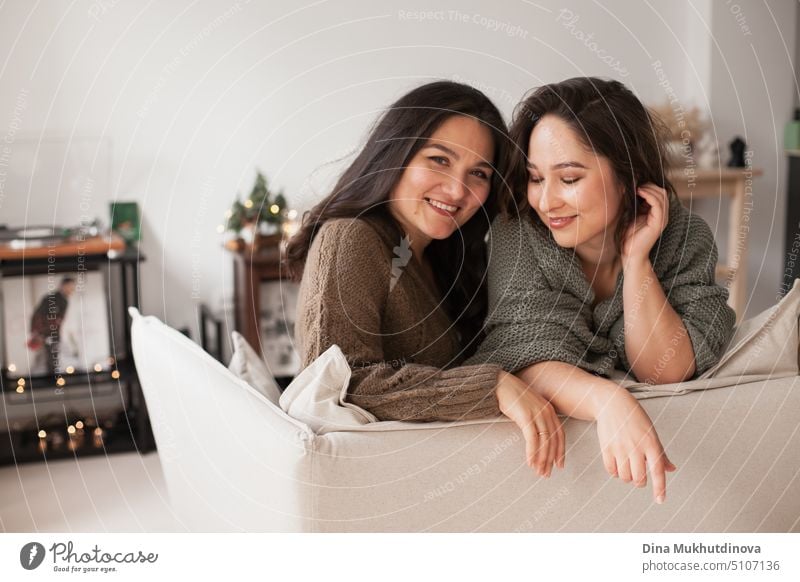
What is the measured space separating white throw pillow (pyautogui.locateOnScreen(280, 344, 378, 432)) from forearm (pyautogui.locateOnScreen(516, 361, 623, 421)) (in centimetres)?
20

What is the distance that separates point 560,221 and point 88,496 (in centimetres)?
134

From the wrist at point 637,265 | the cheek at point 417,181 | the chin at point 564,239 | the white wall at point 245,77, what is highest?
the white wall at point 245,77

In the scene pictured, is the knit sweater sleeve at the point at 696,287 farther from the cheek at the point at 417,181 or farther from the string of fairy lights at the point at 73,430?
the string of fairy lights at the point at 73,430

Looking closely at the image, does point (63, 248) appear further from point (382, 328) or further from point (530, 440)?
point (530, 440)

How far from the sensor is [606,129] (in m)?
1.14

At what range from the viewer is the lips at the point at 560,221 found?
115 centimetres

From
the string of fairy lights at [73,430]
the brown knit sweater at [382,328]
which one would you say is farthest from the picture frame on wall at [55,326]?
the brown knit sweater at [382,328]

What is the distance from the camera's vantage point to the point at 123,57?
7.53 ft

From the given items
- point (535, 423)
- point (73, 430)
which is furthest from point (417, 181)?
point (73, 430)

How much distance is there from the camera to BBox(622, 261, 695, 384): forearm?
113 centimetres

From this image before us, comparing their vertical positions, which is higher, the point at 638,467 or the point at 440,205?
the point at 440,205
